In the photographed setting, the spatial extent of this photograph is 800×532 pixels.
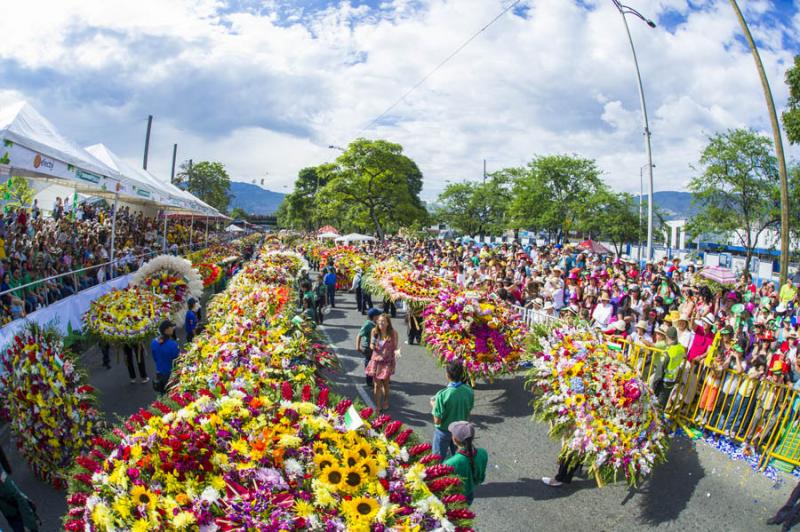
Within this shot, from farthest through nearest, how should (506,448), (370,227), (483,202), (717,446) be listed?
(483,202) < (370,227) < (506,448) < (717,446)

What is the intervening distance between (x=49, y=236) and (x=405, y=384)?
12.1 meters

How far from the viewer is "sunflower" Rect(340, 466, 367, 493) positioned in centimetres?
320

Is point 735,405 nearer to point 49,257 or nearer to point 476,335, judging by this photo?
point 476,335

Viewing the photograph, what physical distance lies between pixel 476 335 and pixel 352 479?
5548 mm

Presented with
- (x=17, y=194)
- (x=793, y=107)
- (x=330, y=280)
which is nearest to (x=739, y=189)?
(x=793, y=107)

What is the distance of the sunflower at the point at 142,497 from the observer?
119 inches

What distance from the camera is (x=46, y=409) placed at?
18.1ft

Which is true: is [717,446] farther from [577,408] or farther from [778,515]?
[577,408]

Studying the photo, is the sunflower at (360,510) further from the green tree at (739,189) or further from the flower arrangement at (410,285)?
the green tree at (739,189)

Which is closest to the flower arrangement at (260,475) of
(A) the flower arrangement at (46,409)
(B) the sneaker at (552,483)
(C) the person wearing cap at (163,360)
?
(A) the flower arrangement at (46,409)

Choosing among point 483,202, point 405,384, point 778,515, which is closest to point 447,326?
point 405,384

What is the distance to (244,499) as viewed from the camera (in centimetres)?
304

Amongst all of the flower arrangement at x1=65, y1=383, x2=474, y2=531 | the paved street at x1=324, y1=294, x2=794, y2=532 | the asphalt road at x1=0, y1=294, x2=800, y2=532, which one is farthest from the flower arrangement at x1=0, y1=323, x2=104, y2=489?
the paved street at x1=324, y1=294, x2=794, y2=532

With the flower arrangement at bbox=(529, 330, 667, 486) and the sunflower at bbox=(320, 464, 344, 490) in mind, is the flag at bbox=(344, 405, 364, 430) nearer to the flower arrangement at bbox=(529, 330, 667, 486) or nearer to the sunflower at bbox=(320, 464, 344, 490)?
the sunflower at bbox=(320, 464, 344, 490)
